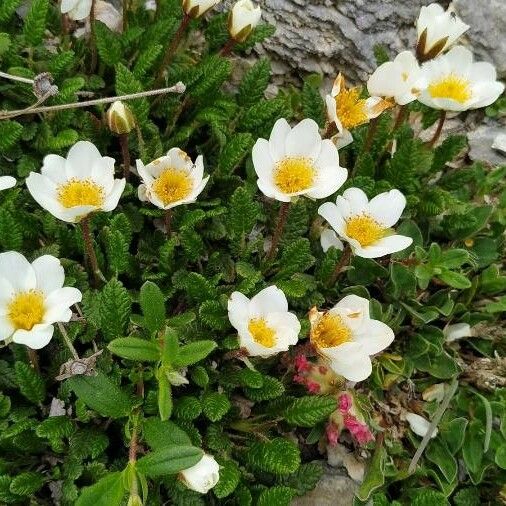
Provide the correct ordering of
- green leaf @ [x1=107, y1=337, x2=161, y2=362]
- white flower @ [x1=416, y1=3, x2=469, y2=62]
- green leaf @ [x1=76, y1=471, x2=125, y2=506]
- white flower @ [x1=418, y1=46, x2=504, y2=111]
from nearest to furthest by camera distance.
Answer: green leaf @ [x1=76, y1=471, x2=125, y2=506] < green leaf @ [x1=107, y1=337, x2=161, y2=362] < white flower @ [x1=416, y1=3, x2=469, y2=62] < white flower @ [x1=418, y1=46, x2=504, y2=111]

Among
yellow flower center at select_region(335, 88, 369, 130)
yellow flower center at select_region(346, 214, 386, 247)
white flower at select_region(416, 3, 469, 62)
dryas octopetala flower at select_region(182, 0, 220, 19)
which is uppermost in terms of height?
dryas octopetala flower at select_region(182, 0, 220, 19)

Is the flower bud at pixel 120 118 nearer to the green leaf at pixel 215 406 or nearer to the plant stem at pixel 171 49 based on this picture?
the plant stem at pixel 171 49

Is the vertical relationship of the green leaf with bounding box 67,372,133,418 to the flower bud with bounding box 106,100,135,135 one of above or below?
below

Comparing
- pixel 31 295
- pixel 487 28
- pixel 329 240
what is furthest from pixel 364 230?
pixel 487 28

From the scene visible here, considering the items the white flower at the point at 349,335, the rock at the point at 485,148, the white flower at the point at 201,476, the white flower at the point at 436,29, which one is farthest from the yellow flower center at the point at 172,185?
the rock at the point at 485,148

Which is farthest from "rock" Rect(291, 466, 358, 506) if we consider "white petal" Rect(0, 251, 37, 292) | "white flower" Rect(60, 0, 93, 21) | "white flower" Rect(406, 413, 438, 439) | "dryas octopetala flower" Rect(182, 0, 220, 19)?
"white flower" Rect(60, 0, 93, 21)

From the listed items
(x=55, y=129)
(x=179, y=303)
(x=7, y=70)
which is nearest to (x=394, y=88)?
(x=179, y=303)

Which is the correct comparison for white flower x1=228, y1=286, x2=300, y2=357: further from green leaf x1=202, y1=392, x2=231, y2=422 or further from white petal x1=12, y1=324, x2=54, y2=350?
white petal x1=12, y1=324, x2=54, y2=350
